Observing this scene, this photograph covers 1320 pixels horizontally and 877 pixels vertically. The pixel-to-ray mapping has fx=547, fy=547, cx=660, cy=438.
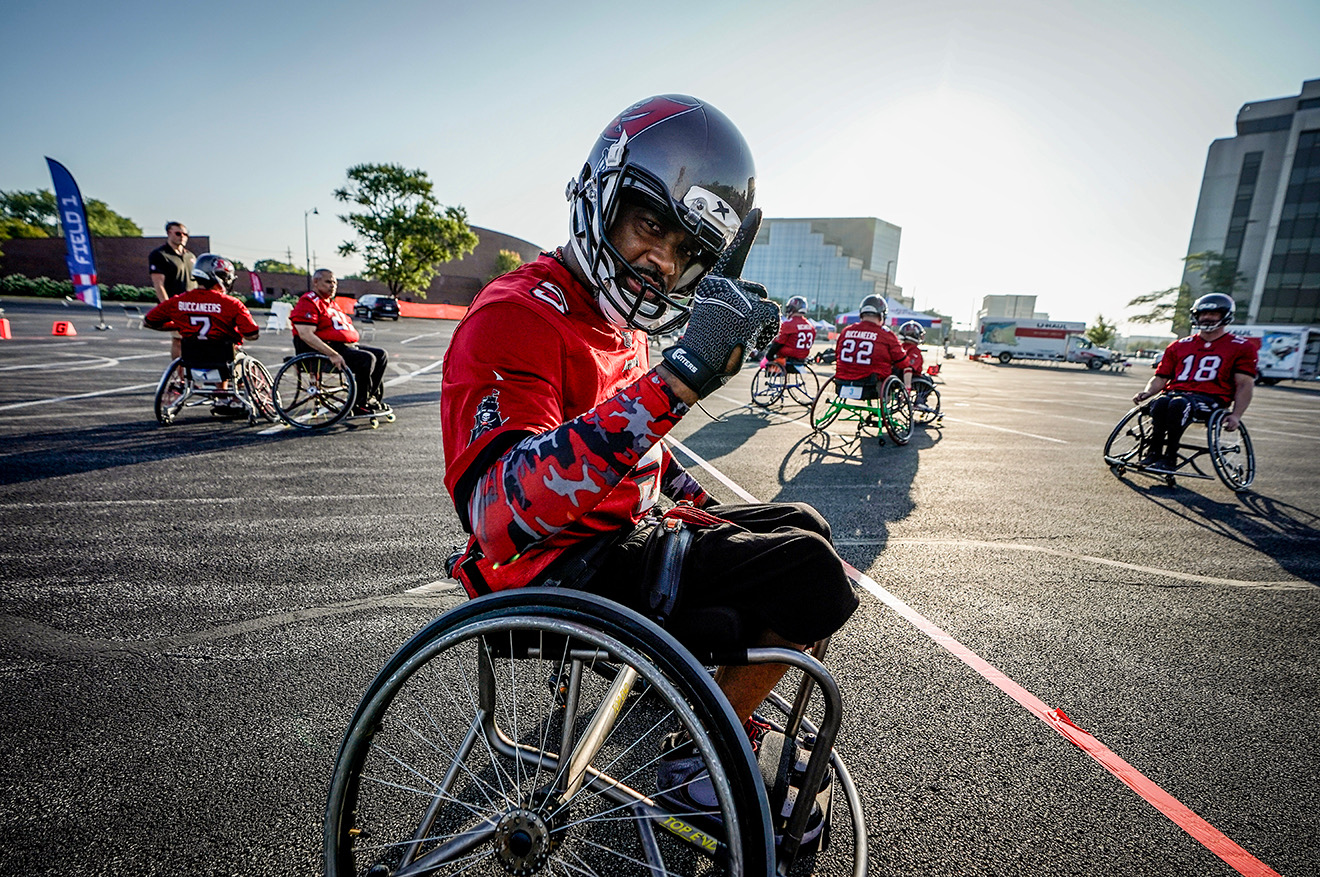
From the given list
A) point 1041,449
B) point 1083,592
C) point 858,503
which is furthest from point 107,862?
point 1041,449

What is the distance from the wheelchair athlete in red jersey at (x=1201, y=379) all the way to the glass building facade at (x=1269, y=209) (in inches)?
2475

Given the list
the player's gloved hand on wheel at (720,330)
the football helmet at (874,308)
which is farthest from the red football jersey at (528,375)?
the football helmet at (874,308)

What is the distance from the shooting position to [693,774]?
4.82 feet

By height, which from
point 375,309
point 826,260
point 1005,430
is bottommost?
point 1005,430

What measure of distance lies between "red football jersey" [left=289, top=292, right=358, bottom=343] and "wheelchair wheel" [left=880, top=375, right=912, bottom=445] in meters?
7.15

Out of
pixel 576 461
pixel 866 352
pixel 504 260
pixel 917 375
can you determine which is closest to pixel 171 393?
pixel 576 461

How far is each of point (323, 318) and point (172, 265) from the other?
3526 millimetres

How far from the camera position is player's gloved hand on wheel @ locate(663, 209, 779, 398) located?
1.12 metres

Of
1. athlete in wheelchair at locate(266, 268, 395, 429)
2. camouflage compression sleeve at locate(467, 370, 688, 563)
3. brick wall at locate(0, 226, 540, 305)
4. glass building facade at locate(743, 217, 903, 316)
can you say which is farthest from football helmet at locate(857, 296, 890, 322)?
glass building facade at locate(743, 217, 903, 316)

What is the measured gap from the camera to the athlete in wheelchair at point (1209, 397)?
20.2ft

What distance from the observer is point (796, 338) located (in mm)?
10844

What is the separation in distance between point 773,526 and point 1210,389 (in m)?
7.66

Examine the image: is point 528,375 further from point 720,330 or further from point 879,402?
point 879,402

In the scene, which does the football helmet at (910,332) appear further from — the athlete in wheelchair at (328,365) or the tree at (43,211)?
the tree at (43,211)
